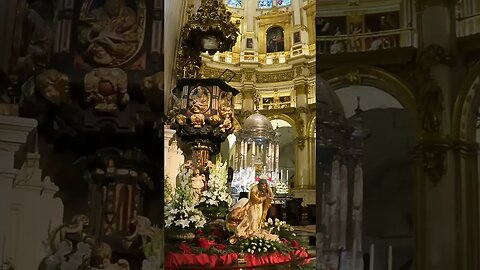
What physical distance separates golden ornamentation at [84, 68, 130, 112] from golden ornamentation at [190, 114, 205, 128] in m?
7.59

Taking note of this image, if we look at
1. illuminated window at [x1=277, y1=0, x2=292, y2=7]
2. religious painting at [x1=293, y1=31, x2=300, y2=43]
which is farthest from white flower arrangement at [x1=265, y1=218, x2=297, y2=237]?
illuminated window at [x1=277, y1=0, x2=292, y2=7]

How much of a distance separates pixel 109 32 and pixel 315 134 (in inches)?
56.4

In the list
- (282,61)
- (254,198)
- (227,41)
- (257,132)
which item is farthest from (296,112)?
(254,198)

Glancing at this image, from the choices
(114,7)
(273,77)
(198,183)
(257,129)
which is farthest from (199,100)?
(273,77)

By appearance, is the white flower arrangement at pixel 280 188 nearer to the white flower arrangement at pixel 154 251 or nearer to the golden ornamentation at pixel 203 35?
the golden ornamentation at pixel 203 35

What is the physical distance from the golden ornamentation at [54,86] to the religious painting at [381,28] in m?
1.77

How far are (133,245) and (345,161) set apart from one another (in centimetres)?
136

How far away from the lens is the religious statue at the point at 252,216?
747 cm

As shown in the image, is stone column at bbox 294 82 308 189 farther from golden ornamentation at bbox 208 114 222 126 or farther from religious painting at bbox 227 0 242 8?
golden ornamentation at bbox 208 114 222 126

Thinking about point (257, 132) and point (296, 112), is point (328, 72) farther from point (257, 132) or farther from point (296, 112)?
point (296, 112)

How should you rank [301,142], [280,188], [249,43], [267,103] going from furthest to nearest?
[249,43]
[267,103]
[301,142]
[280,188]

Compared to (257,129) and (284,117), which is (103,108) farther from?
(284,117)

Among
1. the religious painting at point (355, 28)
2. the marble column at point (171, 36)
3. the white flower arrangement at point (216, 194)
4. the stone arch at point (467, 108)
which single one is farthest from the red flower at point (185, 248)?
the stone arch at point (467, 108)

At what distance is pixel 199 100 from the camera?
10.9 meters
